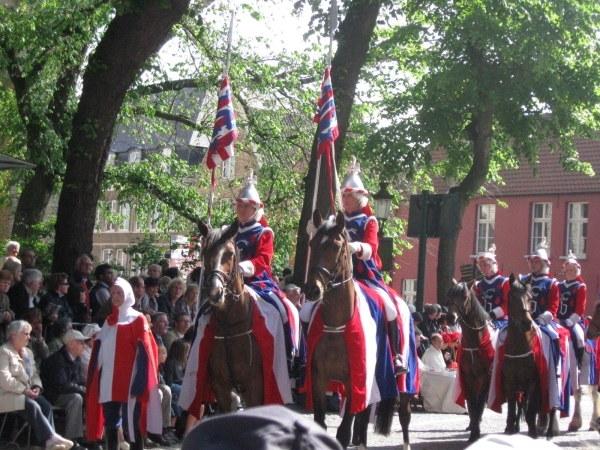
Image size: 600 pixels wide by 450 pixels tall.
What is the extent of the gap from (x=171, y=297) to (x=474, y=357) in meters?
4.64

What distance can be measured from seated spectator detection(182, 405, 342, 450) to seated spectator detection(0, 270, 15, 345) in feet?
32.6

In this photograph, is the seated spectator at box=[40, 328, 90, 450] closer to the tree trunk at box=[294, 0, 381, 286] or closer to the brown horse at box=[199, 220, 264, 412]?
the brown horse at box=[199, 220, 264, 412]

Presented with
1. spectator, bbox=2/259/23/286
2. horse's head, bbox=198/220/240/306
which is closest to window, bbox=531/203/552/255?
spectator, bbox=2/259/23/286

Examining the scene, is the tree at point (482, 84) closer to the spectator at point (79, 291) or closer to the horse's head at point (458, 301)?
the horse's head at point (458, 301)

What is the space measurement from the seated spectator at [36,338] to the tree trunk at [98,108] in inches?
135

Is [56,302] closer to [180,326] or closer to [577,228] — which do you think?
[180,326]

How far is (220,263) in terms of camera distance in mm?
8695

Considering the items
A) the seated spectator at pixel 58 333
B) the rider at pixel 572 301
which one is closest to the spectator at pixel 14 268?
the seated spectator at pixel 58 333

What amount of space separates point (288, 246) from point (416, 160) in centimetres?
458

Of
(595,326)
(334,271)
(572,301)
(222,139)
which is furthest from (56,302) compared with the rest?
(572,301)

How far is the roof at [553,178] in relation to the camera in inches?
1576

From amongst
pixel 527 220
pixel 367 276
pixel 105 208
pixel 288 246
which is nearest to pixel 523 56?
pixel 288 246

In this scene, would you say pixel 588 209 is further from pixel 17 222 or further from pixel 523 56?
pixel 17 222

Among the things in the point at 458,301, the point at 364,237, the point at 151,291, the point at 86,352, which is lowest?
the point at 86,352
